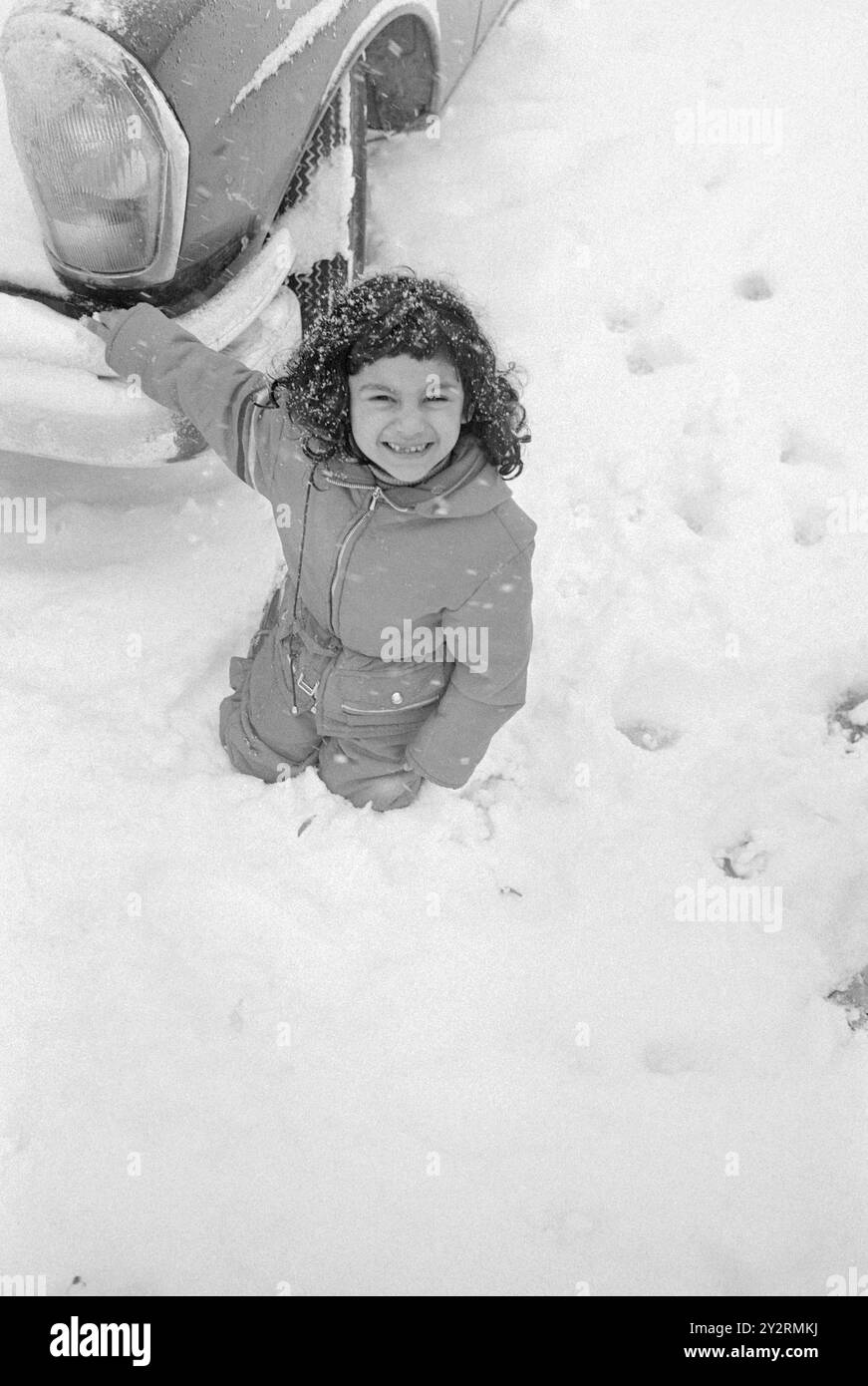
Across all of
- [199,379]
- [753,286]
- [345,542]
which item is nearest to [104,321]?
[199,379]

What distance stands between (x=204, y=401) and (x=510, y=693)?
74 cm

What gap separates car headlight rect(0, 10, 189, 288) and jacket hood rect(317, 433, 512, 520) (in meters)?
0.55

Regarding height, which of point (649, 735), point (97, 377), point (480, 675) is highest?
point (97, 377)

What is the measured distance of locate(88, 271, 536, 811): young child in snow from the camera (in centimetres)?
145

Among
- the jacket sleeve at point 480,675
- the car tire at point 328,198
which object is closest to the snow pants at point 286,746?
the jacket sleeve at point 480,675

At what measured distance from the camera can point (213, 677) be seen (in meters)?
2.20

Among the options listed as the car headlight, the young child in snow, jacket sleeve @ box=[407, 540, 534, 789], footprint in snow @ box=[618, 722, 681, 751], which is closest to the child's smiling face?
the young child in snow

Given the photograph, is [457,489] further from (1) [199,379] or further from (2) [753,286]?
(2) [753,286]

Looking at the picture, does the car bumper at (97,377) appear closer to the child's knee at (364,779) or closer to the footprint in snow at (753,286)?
the child's knee at (364,779)

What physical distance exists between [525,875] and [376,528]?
829 mm

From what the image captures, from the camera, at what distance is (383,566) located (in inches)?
64.4

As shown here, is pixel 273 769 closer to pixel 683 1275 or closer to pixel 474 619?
pixel 474 619

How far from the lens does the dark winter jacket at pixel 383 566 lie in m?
1.58

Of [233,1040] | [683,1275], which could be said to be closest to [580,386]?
[233,1040]
